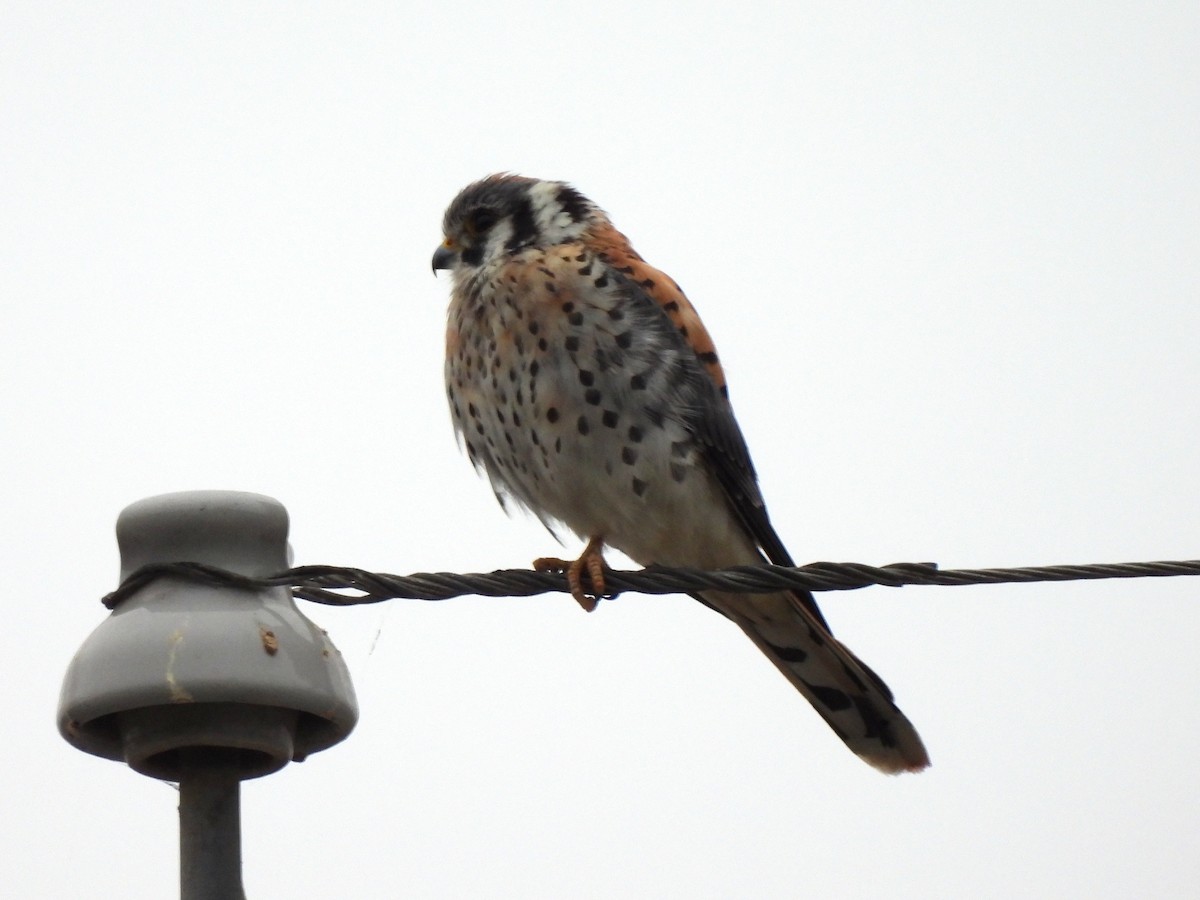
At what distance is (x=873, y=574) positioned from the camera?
9.76 ft

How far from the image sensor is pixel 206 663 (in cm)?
258

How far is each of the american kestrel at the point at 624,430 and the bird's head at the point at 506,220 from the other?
0.06 ft

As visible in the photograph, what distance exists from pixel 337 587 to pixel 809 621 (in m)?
1.95

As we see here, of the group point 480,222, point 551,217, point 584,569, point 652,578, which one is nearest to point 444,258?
point 480,222

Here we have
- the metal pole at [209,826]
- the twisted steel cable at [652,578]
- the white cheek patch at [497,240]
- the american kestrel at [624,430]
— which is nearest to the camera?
the metal pole at [209,826]

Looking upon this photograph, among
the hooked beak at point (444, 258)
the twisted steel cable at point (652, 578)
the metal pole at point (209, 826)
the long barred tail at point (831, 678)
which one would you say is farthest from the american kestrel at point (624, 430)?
the metal pole at point (209, 826)

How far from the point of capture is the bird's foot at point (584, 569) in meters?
4.02

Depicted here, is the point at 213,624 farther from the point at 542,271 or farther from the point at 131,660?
the point at 542,271

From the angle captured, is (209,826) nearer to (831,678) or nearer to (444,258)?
(831,678)

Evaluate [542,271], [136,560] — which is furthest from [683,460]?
[136,560]

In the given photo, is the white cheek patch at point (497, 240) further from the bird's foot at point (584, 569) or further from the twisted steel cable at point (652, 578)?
the twisted steel cable at point (652, 578)

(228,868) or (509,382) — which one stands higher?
(509,382)

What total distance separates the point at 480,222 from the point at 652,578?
84.1 inches

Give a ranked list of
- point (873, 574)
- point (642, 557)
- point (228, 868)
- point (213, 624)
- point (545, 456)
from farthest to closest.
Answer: point (642, 557)
point (545, 456)
point (873, 574)
point (213, 624)
point (228, 868)
